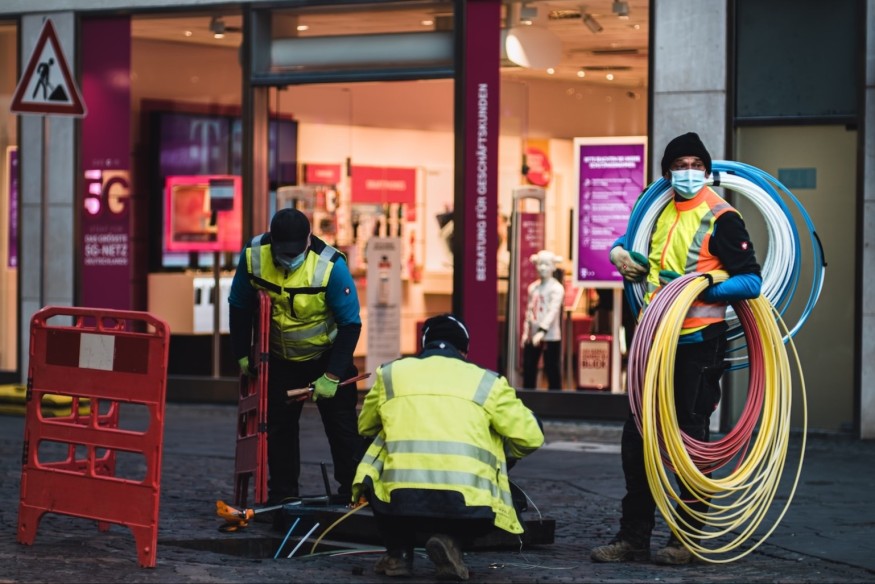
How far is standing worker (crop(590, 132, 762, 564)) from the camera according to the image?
7.14 metres

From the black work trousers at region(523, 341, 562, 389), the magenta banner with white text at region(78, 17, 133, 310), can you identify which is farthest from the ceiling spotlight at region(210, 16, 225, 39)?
the black work trousers at region(523, 341, 562, 389)

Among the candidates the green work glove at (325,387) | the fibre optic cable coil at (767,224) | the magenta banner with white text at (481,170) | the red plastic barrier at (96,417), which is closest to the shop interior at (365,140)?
the magenta banner with white text at (481,170)

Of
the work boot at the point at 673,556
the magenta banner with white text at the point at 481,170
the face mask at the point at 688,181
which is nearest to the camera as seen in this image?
the work boot at the point at 673,556

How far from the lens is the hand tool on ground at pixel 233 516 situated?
25.1ft

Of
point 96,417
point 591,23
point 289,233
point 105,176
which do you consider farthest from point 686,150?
point 105,176

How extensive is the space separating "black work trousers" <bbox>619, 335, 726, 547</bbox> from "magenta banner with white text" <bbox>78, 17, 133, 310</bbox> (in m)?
8.42

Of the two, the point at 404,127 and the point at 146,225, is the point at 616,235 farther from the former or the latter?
the point at 146,225

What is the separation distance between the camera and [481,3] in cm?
1327

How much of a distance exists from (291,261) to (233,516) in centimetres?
134

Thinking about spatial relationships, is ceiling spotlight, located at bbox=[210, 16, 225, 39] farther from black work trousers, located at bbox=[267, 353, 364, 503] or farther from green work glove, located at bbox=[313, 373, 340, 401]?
green work glove, located at bbox=[313, 373, 340, 401]

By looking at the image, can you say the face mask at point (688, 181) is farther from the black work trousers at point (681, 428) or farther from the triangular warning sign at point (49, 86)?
the triangular warning sign at point (49, 86)

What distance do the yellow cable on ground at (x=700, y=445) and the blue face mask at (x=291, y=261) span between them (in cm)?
195

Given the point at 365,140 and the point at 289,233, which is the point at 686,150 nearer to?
the point at 289,233

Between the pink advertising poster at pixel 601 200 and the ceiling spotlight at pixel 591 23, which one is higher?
the ceiling spotlight at pixel 591 23
